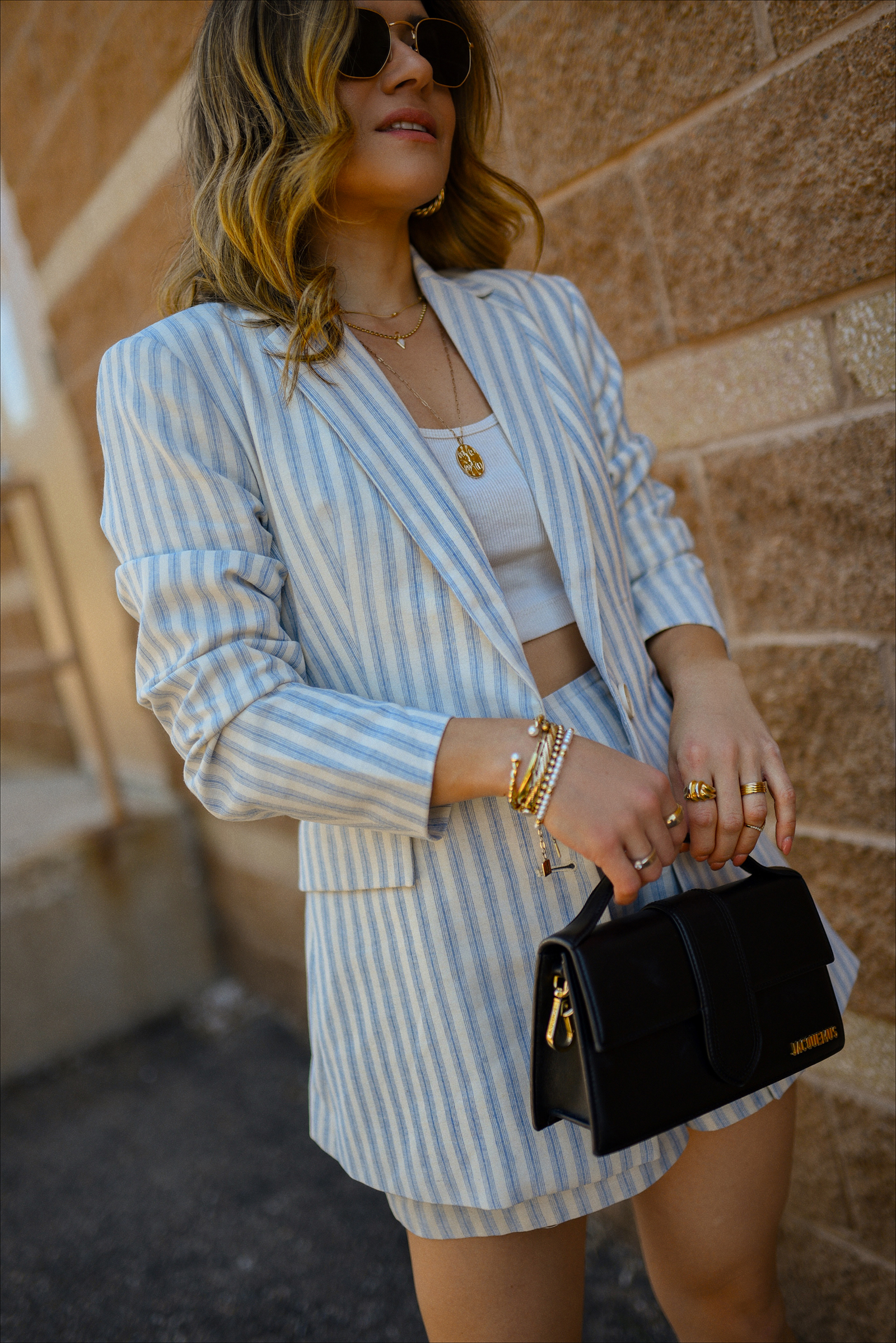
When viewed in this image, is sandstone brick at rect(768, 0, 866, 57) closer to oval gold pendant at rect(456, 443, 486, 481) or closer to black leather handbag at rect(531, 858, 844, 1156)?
oval gold pendant at rect(456, 443, 486, 481)

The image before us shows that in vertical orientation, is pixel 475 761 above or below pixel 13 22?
below

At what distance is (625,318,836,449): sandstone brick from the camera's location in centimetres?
172

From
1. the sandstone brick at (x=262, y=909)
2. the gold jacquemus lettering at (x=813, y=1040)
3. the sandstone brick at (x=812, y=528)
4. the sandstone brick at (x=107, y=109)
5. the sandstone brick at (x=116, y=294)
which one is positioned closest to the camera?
the gold jacquemus lettering at (x=813, y=1040)

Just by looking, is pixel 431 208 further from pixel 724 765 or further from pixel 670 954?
pixel 670 954

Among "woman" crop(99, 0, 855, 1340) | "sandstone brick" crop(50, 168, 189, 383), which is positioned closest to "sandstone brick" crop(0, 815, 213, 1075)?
"sandstone brick" crop(50, 168, 189, 383)

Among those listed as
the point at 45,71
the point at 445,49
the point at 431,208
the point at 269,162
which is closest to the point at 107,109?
the point at 45,71

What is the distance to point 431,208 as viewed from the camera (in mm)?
1585

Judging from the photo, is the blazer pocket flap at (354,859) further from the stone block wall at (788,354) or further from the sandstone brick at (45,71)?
the sandstone brick at (45,71)

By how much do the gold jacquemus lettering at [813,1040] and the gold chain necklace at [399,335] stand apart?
102 centimetres

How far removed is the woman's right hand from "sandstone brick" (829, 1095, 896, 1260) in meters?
1.15

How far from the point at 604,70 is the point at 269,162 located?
3.06 feet

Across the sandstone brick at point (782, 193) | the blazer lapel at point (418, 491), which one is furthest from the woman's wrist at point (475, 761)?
the sandstone brick at point (782, 193)

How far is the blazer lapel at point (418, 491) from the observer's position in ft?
A: 3.96

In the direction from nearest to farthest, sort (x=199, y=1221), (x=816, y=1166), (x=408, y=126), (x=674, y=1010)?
1. (x=674, y=1010)
2. (x=408, y=126)
3. (x=816, y=1166)
4. (x=199, y=1221)
